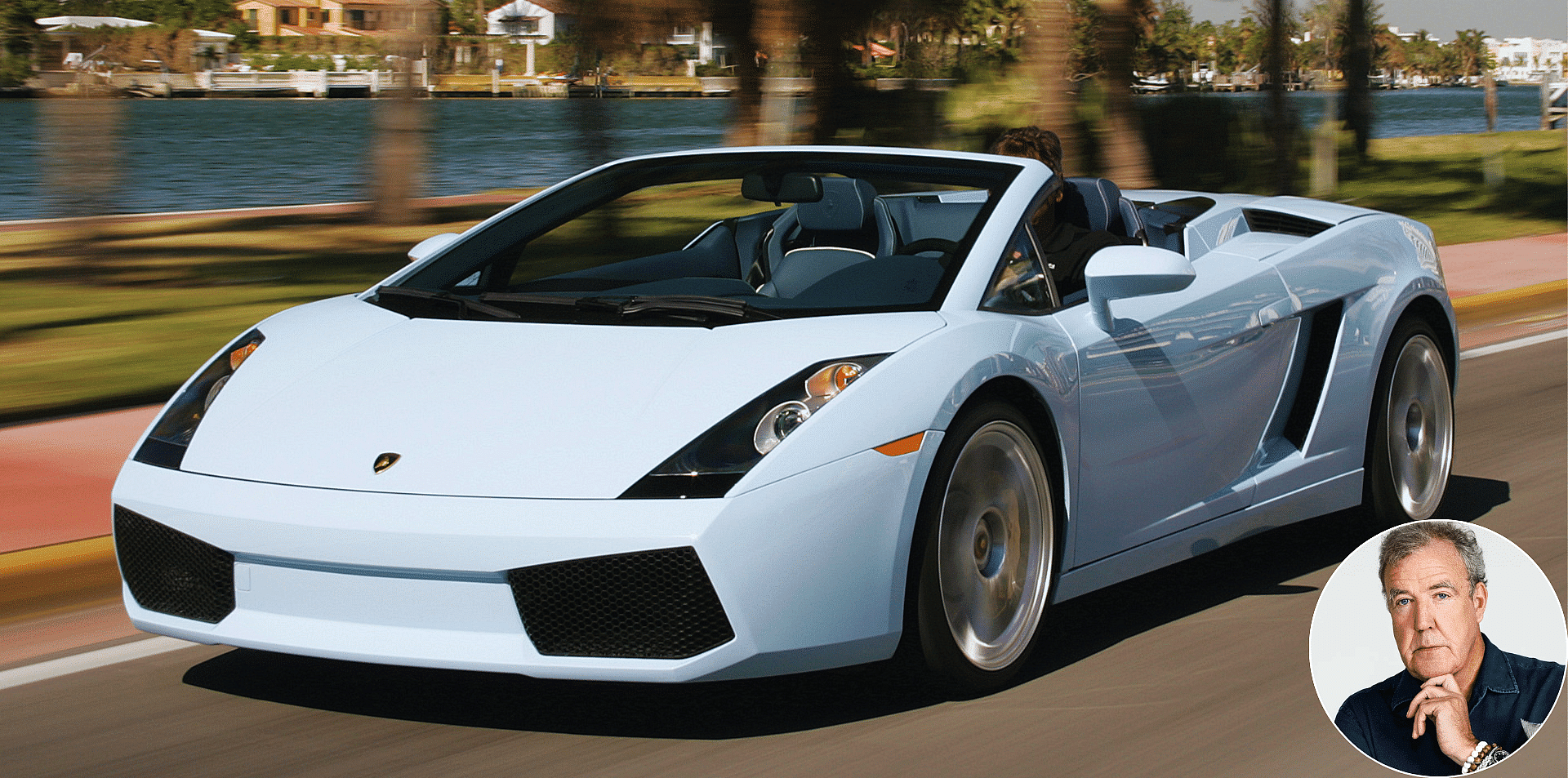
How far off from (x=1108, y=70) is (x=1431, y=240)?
933 centimetres

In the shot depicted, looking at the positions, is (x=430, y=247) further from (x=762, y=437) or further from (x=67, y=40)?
(x=67, y=40)

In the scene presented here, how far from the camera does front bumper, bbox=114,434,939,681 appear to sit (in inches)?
133

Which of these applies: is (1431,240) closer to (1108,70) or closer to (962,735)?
(962,735)

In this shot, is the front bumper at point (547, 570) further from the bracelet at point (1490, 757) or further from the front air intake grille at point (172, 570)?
the bracelet at point (1490, 757)

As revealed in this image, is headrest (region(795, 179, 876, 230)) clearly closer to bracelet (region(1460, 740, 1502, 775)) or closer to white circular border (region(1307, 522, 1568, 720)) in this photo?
white circular border (region(1307, 522, 1568, 720))

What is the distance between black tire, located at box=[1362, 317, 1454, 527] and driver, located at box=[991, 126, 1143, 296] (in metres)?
0.98

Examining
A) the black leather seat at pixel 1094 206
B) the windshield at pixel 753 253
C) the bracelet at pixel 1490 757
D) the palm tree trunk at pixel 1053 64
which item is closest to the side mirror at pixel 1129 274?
the windshield at pixel 753 253

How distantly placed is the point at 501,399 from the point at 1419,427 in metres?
3.41

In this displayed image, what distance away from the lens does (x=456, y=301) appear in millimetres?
4406

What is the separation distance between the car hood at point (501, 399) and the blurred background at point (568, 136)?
4.65 m

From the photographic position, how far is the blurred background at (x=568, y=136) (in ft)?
40.6

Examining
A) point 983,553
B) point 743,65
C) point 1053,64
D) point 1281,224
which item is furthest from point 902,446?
point 743,65

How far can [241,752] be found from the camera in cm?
367

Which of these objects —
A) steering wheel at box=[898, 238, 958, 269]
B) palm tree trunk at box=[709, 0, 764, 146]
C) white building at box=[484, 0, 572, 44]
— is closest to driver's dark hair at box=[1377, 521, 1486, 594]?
steering wheel at box=[898, 238, 958, 269]
